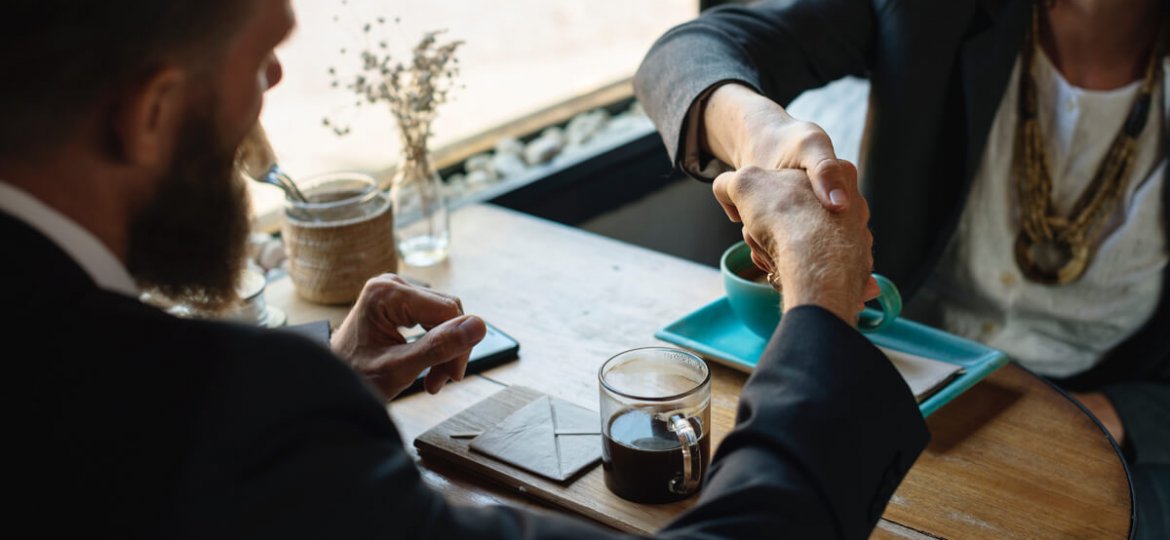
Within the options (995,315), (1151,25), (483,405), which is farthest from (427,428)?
(1151,25)

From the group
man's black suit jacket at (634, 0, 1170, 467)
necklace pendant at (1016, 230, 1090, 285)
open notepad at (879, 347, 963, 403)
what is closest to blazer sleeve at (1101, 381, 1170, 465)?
man's black suit jacket at (634, 0, 1170, 467)

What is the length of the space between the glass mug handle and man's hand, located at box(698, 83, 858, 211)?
25 cm

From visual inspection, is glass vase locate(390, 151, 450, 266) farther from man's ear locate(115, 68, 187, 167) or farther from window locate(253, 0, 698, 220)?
man's ear locate(115, 68, 187, 167)

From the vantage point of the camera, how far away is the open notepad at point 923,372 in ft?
3.63

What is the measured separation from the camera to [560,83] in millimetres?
2730

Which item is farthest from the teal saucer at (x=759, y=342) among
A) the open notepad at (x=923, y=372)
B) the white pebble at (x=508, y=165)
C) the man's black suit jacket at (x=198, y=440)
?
the white pebble at (x=508, y=165)

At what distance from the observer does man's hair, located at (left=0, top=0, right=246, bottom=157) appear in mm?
571

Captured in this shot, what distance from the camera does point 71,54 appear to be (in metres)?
0.58

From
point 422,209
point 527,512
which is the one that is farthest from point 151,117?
point 422,209

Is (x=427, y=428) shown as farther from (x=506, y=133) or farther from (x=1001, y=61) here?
(x=506, y=133)

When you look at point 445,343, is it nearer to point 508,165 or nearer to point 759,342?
point 759,342

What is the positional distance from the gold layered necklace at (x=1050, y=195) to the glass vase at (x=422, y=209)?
0.91 metres

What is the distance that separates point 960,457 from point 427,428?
1.84ft

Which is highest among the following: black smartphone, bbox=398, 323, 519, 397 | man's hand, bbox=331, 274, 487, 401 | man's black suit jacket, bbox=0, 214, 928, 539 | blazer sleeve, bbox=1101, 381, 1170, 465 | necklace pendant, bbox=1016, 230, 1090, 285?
man's black suit jacket, bbox=0, 214, 928, 539
